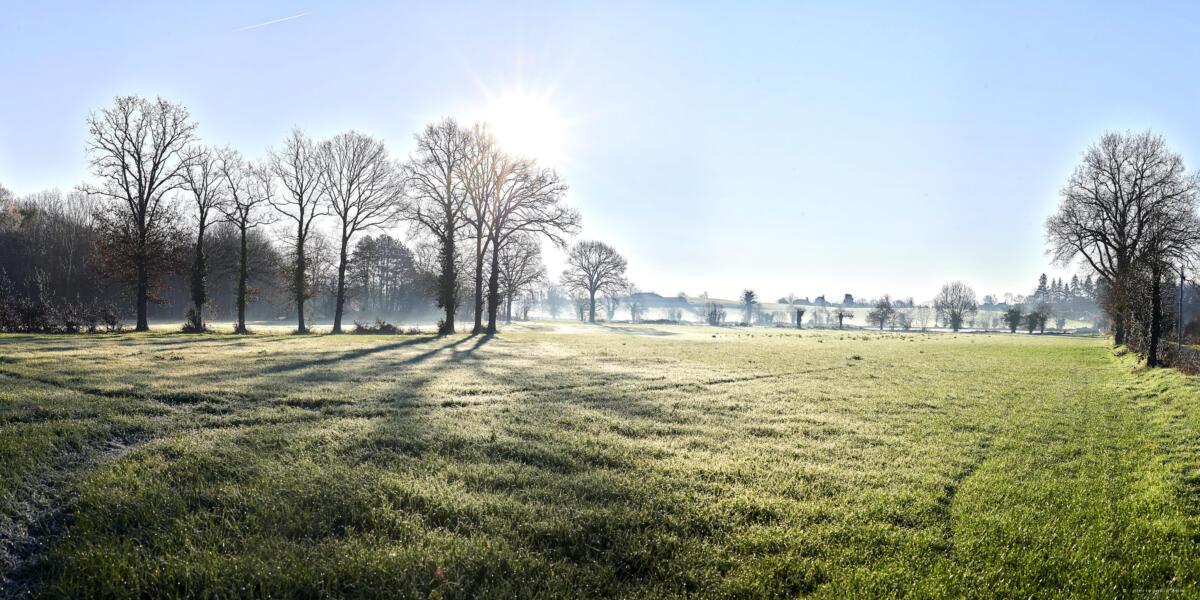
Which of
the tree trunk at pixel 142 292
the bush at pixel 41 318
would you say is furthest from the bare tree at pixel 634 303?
the bush at pixel 41 318

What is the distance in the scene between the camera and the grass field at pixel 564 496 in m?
3.68

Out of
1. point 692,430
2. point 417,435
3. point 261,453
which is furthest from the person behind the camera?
point 692,430

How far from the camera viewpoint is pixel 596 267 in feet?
288

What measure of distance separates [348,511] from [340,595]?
1.30 m

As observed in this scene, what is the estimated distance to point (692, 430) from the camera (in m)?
8.39

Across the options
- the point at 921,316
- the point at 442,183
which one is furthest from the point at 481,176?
the point at 921,316

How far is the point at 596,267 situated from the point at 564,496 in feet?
273

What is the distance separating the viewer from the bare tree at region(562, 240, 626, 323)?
8738 centimetres

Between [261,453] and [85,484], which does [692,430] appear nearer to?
[261,453]

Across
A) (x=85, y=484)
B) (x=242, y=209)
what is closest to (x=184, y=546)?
Answer: (x=85, y=484)

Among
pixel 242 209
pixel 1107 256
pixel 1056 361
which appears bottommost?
pixel 1056 361

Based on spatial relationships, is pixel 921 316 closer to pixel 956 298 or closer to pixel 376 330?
pixel 956 298

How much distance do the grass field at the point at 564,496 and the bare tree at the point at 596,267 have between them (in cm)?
7651

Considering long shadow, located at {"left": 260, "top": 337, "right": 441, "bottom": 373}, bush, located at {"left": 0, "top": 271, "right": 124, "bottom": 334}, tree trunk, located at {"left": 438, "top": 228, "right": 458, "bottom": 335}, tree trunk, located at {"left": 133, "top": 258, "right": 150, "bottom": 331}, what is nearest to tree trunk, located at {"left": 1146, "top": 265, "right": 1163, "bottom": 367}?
long shadow, located at {"left": 260, "top": 337, "right": 441, "bottom": 373}
